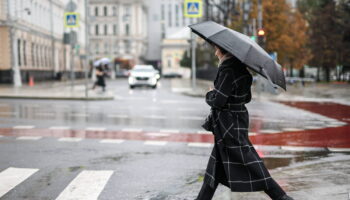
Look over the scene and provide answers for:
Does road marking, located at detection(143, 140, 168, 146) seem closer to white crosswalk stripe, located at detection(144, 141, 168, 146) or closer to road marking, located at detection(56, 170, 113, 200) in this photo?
white crosswalk stripe, located at detection(144, 141, 168, 146)

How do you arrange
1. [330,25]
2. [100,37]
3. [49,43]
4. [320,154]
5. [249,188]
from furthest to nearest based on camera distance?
[100,37]
[49,43]
[330,25]
[320,154]
[249,188]

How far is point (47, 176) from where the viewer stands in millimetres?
7328

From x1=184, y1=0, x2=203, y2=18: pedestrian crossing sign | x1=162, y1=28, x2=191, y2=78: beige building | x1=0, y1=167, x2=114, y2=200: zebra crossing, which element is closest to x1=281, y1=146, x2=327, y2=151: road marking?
x1=0, y1=167, x2=114, y2=200: zebra crossing

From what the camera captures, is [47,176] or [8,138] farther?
[8,138]

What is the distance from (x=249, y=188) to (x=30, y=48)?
175 ft

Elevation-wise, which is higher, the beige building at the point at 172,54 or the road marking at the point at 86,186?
the beige building at the point at 172,54

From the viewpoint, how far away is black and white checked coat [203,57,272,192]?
5023 mm

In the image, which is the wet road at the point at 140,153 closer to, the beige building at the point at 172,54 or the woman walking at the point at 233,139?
the woman walking at the point at 233,139

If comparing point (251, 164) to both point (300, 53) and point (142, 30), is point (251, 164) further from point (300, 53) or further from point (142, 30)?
point (142, 30)

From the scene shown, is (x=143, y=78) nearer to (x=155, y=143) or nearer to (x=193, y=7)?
(x=193, y=7)

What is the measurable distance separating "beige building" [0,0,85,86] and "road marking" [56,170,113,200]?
35349mm

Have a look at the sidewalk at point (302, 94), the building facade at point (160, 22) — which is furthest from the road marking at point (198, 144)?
the building facade at point (160, 22)

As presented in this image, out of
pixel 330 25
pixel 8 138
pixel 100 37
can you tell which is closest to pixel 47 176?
pixel 8 138

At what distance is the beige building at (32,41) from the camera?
4638 cm
